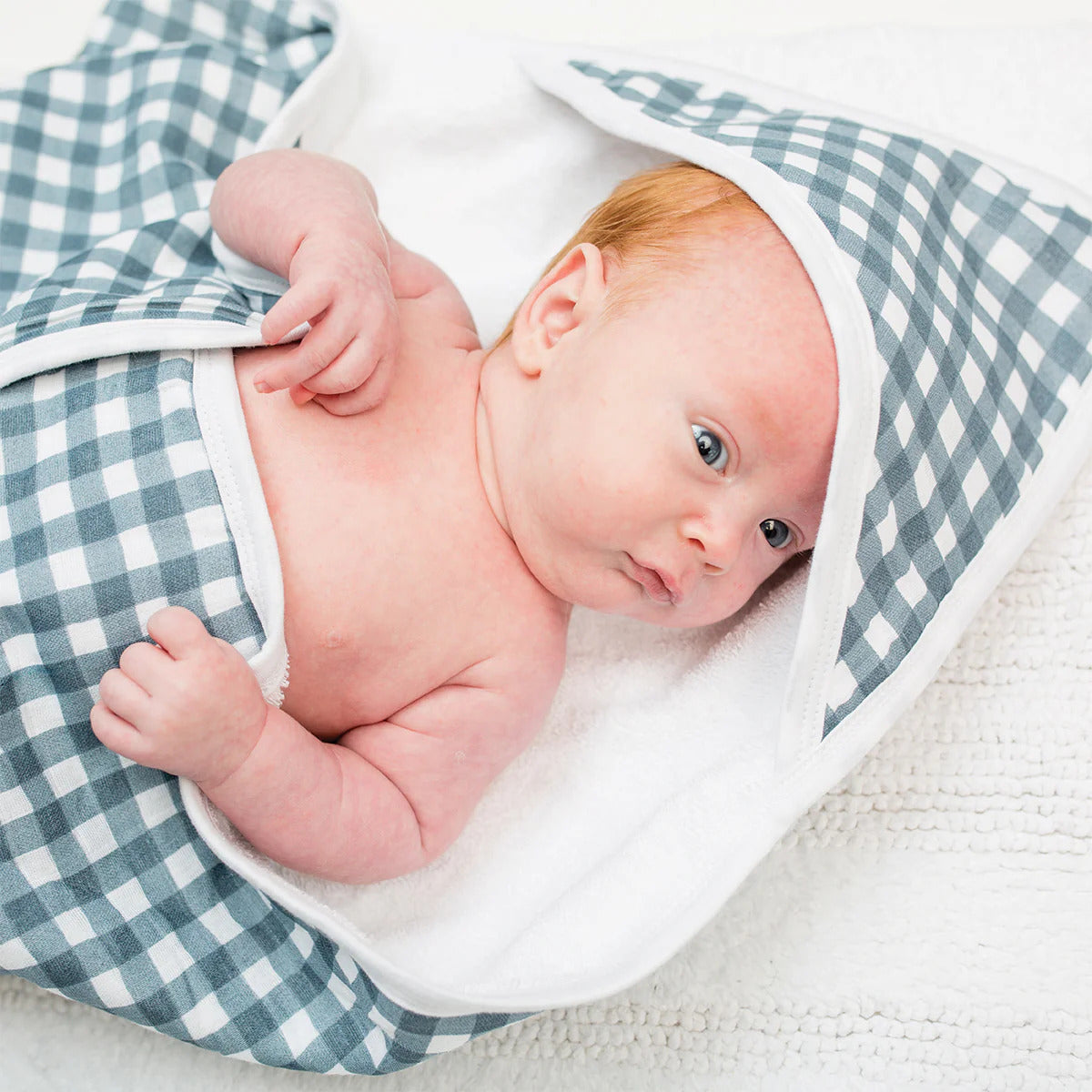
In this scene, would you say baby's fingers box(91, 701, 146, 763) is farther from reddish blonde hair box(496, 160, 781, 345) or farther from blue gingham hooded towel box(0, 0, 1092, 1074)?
reddish blonde hair box(496, 160, 781, 345)

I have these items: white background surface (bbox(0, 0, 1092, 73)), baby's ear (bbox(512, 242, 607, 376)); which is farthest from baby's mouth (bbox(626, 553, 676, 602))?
white background surface (bbox(0, 0, 1092, 73))

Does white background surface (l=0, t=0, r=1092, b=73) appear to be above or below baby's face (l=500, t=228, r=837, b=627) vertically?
above

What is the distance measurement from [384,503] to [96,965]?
56 centimetres

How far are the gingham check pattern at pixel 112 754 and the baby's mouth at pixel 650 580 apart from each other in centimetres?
39

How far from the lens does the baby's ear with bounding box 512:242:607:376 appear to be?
115cm

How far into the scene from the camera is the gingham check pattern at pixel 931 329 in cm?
109

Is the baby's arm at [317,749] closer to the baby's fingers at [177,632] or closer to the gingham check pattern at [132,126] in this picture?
the baby's fingers at [177,632]

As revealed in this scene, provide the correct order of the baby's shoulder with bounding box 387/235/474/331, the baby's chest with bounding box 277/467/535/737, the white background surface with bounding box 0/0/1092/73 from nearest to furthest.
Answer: the baby's chest with bounding box 277/467/535/737
the baby's shoulder with bounding box 387/235/474/331
the white background surface with bounding box 0/0/1092/73

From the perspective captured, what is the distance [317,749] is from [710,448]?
1.67ft

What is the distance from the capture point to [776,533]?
1.16 metres

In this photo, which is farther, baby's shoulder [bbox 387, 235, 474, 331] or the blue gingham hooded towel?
baby's shoulder [bbox 387, 235, 474, 331]

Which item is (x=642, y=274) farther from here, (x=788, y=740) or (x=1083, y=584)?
(x=1083, y=584)

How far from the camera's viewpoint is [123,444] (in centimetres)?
107

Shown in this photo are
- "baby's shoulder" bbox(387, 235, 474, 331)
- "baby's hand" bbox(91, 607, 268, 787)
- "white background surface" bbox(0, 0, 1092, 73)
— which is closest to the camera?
"baby's hand" bbox(91, 607, 268, 787)
